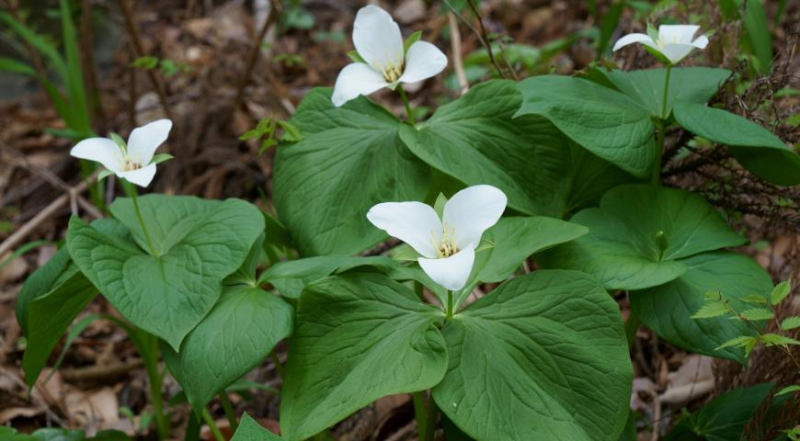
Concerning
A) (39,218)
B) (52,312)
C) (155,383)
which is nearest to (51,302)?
(52,312)

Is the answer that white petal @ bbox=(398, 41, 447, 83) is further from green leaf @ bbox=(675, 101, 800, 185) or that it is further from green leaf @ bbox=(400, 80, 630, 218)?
green leaf @ bbox=(675, 101, 800, 185)

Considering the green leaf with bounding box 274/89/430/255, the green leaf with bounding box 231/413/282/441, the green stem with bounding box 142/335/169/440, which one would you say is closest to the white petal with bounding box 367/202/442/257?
the green leaf with bounding box 274/89/430/255

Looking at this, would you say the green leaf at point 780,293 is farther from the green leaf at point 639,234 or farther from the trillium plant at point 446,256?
the green leaf at point 639,234

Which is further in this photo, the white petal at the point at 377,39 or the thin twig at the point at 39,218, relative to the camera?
the thin twig at the point at 39,218

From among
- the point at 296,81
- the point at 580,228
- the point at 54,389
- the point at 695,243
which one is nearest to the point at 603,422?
the point at 580,228

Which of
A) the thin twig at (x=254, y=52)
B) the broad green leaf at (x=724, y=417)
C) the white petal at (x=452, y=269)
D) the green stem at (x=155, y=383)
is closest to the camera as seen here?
the white petal at (x=452, y=269)

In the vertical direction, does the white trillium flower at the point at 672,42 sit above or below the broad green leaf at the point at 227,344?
above

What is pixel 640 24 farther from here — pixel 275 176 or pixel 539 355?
pixel 539 355

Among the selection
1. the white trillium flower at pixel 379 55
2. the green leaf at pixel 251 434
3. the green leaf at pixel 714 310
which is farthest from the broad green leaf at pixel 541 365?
the white trillium flower at pixel 379 55
